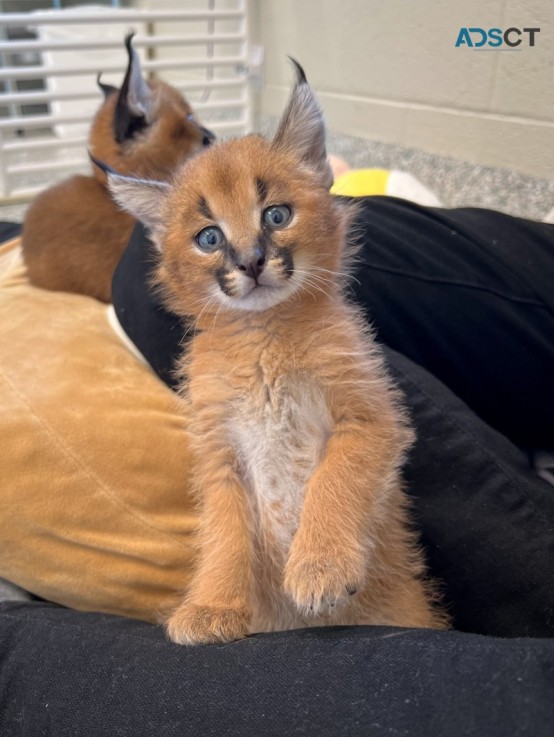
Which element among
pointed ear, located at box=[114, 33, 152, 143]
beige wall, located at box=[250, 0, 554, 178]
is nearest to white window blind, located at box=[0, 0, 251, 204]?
beige wall, located at box=[250, 0, 554, 178]

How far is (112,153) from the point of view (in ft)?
6.77

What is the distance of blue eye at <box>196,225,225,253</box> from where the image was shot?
1062 millimetres

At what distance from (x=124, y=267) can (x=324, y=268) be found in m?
0.58

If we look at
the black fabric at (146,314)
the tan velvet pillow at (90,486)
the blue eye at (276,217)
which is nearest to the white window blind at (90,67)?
the black fabric at (146,314)

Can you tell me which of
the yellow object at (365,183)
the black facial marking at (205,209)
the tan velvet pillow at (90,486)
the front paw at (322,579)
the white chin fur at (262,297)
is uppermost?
the black facial marking at (205,209)

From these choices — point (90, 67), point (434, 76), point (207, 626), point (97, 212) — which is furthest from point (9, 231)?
point (207, 626)

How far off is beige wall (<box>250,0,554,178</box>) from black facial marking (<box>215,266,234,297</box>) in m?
1.33

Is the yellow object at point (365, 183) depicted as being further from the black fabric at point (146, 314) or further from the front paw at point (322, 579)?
the front paw at point (322, 579)

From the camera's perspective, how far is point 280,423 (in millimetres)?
1067

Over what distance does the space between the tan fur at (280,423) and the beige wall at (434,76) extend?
111 cm

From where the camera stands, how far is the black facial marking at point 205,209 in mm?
1074

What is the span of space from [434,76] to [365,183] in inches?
21.3

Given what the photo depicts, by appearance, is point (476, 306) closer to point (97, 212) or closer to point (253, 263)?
point (253, 263)

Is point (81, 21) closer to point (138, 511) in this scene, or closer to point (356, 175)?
point (356, 175)
